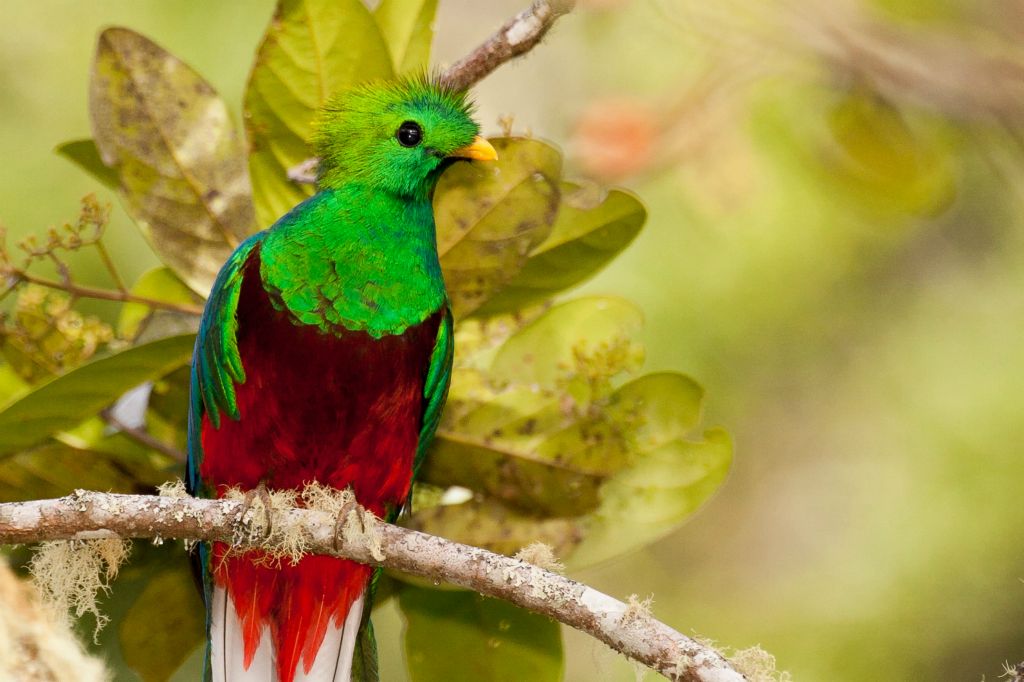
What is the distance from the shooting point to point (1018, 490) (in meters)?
4.76

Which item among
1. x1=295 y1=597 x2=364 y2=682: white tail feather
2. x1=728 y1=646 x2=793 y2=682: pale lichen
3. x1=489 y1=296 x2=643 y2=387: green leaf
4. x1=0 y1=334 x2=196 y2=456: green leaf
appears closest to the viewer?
x1=728 y1=646 x2=793 y2=682: pale lichen

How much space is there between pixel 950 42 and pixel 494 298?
1.22 m

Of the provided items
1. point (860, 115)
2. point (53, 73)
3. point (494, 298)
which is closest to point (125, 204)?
point (494, 298)

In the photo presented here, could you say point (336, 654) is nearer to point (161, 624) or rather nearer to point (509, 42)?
point (161, 624)

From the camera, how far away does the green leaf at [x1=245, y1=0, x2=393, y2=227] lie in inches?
113

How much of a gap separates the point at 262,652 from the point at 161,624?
27 cm

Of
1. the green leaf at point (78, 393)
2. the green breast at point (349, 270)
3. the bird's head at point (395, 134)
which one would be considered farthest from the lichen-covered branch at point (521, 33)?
the green leaf at point (78, 393)

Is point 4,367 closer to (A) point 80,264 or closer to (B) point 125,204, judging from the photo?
(B) point 125,204

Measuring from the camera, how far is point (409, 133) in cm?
307

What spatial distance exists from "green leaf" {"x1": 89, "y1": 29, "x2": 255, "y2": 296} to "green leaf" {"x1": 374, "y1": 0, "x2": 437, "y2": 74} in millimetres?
454

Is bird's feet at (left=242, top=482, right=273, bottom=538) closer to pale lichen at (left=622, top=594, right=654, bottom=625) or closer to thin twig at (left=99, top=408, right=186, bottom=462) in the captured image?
thin twig at (left=99, top=408, right=186, bottom=462)

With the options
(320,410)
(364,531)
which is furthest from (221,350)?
(364,531)

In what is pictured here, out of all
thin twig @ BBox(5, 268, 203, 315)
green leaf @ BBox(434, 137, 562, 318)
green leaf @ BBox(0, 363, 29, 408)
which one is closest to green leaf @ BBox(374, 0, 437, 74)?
green leaf @ BBox(434, 137, 562, 318)

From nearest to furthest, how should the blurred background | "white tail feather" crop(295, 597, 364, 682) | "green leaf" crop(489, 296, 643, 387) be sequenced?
"green leaf" crop(489, 296, 643, 387) < "white tail feather" crop(295, 597, 364, 682) < the blurred background
